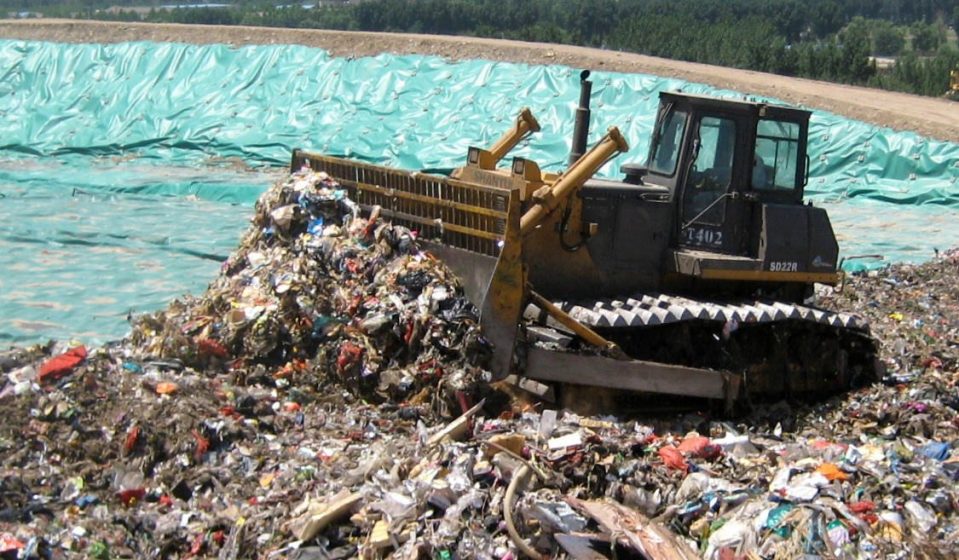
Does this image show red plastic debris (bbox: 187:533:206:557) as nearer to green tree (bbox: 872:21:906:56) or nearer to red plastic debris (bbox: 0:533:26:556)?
red plastic debris (bbox: 0:533:26:556)

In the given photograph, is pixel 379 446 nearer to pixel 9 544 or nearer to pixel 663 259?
pixel 9 544

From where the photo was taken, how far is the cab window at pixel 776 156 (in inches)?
387

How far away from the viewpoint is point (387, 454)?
24.1 feet

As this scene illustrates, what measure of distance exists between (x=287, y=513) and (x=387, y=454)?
0.78 m

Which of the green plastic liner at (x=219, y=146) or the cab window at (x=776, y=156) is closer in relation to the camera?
the cab window at (x=776, y=156)

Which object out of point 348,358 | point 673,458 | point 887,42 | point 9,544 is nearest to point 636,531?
point 673,458

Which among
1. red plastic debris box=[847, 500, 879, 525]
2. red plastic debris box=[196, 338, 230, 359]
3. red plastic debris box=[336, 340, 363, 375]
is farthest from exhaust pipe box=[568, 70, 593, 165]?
red plastic debris box=[847, 500, 879, 525]

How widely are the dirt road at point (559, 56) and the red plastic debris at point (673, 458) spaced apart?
652 inches

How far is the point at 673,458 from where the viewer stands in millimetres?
7414

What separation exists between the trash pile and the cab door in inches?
53.6

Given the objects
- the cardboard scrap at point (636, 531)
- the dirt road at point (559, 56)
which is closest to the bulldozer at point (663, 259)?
the cardboard scrap at point (636, 531)

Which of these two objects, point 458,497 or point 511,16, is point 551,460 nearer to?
point 458,497

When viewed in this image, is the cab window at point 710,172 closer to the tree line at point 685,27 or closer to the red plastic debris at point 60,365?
the red plastic debris at point 60,365

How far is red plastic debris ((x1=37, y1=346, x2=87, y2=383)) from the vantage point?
329 inches
